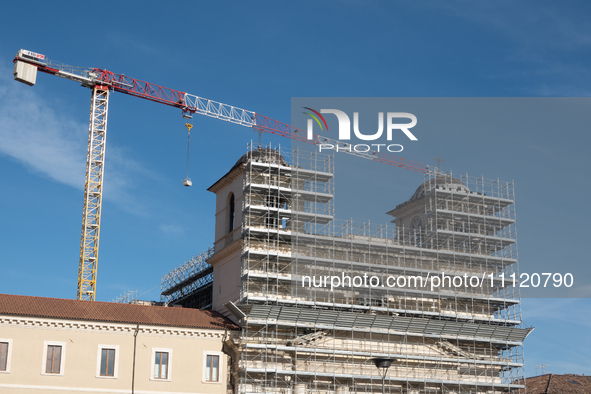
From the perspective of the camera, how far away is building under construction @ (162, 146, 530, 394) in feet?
176

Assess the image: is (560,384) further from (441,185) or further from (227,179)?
(227,179)

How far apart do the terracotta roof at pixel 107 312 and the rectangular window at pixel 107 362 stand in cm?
202

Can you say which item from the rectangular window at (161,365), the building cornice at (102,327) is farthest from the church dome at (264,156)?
the rectangular window at (161,365)

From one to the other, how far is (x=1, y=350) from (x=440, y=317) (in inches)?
1269

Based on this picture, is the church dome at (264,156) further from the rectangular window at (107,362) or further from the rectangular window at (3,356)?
the rectangular window at (3,356)

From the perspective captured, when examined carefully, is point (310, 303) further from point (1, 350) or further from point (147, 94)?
point (147, 94)

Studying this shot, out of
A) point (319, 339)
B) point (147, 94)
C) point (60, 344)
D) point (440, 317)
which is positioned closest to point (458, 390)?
point (440, 317)

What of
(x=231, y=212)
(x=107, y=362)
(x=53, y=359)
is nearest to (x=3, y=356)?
(x=53, y=359)

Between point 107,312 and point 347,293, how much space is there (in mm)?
18321

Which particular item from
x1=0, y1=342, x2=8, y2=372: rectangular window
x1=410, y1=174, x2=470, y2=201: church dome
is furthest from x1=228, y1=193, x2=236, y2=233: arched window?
x1=0, y1=342, x2=8, y2=372: rectangular window

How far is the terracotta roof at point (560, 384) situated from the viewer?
64.1 m

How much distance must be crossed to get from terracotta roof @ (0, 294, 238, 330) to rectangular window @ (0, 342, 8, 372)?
6.41ft

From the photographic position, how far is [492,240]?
6475cm

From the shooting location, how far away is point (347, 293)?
58500 millimetres
